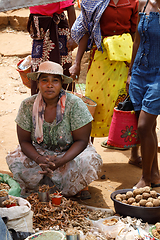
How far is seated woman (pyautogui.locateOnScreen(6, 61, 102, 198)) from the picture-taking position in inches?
146

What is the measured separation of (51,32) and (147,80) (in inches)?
77.6

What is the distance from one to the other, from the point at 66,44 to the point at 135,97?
1883mm

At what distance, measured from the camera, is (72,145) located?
3709 mm

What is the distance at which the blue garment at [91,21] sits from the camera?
425 centimetres

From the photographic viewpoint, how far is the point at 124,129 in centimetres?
396

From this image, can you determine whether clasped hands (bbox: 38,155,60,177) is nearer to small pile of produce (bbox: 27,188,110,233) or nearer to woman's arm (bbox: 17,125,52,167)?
woman's arm (bbox: 17,125,52,167)

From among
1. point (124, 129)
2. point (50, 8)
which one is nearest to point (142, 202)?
point (124, 129)

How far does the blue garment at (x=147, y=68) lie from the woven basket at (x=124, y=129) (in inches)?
6.6

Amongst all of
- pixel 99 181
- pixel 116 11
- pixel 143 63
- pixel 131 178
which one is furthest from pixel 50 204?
pixel 116 11

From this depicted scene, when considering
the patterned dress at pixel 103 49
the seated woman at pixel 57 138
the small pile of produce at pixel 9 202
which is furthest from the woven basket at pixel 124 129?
the small pile of produce at pixel 9 202

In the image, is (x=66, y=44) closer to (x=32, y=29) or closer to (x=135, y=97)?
(x=32, y=29)

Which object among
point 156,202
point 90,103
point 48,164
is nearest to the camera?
point 156,202

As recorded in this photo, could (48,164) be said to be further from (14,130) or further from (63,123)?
(14,130)

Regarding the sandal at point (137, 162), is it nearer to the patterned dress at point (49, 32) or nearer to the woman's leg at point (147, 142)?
the woman's leg at point (147, 142)
